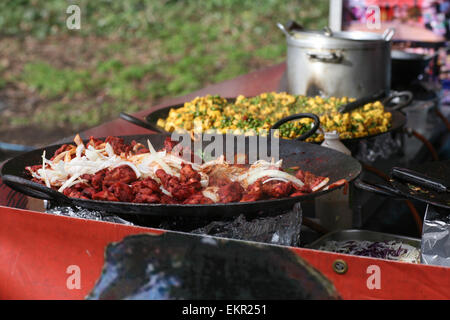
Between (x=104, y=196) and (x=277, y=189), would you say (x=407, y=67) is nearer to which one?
(x=277, y=189)

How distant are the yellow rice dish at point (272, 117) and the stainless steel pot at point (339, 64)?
0.15 m

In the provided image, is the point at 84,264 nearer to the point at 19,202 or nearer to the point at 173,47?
the point at 19,202

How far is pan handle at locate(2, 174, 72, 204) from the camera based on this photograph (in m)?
1.38

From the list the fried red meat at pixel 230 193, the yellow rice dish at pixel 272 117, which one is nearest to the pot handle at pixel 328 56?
the yellow rice dish at pixel 272 117

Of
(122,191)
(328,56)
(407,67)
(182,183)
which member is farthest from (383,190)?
(407,67)

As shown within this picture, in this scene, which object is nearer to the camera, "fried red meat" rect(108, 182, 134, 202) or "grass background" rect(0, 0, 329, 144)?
"fried red meat" rect(108, 182, 134, 202)

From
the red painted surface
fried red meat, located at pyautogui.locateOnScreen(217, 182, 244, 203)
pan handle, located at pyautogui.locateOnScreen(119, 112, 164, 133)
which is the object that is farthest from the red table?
pan handle, located at pyautogui.locateOnScreen(119, 112, 164, 133)

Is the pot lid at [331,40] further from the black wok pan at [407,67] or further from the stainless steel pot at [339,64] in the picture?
the black wok pan at [407,67]

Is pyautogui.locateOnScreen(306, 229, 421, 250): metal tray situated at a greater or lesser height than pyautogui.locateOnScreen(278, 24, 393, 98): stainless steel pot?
lesser

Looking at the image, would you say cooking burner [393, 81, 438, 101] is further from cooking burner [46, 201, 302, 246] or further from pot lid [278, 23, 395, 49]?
cooking burner [46, 201, 302, 246]

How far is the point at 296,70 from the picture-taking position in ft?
9.73

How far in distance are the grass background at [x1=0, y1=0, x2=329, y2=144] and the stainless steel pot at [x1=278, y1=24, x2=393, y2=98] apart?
12.9 feet

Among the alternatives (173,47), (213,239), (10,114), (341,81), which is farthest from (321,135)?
(173,47)

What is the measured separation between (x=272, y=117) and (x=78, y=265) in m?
1.26
